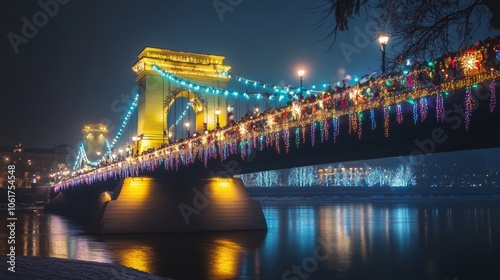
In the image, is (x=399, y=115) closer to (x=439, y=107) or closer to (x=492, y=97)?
(x=439, y=107)

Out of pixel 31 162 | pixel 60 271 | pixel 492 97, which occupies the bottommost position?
pixel 60 271

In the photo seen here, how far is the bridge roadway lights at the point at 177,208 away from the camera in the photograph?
42.2 meters

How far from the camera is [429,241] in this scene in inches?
1465

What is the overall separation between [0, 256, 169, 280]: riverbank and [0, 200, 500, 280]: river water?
6.67 meters

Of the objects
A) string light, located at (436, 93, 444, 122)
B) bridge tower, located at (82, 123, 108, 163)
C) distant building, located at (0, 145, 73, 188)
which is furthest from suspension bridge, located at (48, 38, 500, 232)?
distant building, located at (0, 145, 73, 188)

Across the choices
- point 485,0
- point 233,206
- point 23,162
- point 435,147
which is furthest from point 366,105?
point 23,162

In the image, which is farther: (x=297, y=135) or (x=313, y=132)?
(x=297, y=135)

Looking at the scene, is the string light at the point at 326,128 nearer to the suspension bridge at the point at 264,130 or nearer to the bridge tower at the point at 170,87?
the suspension bridge at the point at 264,130

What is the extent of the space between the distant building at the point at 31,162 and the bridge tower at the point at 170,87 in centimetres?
9572

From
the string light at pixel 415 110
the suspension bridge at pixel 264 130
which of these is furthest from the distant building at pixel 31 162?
the string light at pixel 415 110

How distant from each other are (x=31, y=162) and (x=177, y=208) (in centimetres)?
12555

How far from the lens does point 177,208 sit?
43375 mm

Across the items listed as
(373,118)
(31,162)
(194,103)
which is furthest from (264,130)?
(31,162)

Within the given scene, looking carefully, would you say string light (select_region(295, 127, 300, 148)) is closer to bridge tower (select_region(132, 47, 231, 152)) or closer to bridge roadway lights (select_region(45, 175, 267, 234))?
bridge roadway lights (select_region(45, 175, 267, 234))
